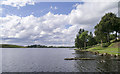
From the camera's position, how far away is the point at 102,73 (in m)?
22.1

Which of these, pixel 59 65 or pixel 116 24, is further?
pixel 116 24

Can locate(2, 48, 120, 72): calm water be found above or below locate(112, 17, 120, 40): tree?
below

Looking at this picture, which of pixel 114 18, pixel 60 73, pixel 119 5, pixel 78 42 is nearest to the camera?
pixel 60 73

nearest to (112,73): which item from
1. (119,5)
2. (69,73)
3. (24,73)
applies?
(69,73)

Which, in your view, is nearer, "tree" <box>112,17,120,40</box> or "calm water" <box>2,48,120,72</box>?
"calm water" <box>2,48,120,72</box>

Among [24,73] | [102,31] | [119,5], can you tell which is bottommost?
[24,73]

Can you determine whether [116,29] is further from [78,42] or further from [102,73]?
[102,73]

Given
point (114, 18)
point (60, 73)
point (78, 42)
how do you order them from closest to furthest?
point (60, 73) → point (114, 18) → point (78, 42)

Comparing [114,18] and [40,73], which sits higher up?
[114,18]

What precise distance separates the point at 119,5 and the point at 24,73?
7491 cm

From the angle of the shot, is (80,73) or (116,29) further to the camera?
(116,29)

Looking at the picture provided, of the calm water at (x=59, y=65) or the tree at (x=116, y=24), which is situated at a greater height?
the tree at (x=116, y=24)

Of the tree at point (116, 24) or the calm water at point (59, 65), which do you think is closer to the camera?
the calm water at point (59, 65)

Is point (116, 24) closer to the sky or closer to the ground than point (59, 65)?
closer to the sky
